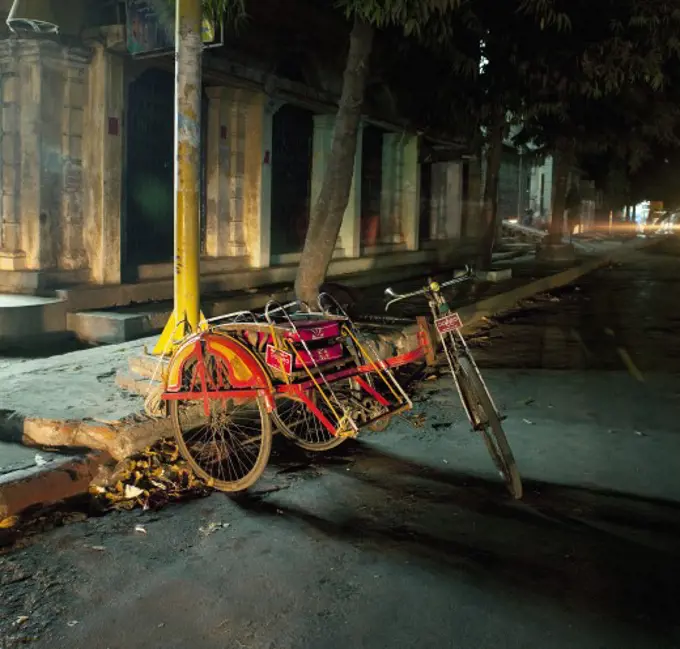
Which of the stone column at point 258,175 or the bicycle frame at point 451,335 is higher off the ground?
the stone column at point 258,175

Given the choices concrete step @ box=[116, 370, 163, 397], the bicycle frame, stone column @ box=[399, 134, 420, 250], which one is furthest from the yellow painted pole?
stone column @ box=[399, 134, 420, 250]

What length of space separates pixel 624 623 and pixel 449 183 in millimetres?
24338

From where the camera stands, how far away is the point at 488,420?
5.15 metres

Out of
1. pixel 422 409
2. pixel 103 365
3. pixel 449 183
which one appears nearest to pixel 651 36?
pixel 422 409

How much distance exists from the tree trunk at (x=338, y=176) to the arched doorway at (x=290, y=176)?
275 inches

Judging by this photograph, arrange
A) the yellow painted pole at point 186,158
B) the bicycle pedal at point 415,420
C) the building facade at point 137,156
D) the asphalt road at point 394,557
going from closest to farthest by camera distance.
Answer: the asphalt road at point 394,557, the yellow painted pole at point 186,158, the bicycle pedal at point 415,420, the building facade at point 137,156

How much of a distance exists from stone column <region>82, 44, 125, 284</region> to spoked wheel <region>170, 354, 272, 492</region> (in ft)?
22.1

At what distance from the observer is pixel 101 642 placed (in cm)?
335

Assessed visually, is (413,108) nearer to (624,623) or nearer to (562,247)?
(562,247)

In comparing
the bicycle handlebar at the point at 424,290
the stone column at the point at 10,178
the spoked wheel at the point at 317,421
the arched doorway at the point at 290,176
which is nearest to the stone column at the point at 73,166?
the stone column at the point at 10,178

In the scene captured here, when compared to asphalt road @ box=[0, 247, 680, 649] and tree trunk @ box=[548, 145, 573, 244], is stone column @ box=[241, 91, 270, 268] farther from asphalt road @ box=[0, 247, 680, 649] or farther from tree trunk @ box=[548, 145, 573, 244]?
tree trunk @ box=[548, 145, 573, 244]

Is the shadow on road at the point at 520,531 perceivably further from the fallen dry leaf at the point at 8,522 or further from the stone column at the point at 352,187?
the stone column at the point at 352,187

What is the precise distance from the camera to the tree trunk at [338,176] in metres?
9.56

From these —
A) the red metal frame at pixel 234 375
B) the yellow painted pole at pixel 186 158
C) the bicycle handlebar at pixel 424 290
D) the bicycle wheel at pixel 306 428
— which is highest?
the yellow painted pole at pixel 186 158
